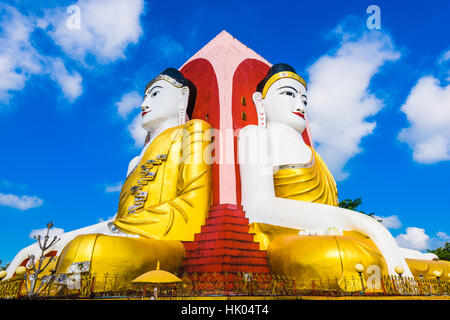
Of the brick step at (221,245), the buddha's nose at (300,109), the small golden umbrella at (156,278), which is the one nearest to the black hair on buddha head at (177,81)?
the buddha's nose at (300,109)

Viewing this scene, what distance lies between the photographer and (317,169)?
278 inches

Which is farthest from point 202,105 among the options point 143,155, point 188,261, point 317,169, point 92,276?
point 92,276

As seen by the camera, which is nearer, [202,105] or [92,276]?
[92,276]

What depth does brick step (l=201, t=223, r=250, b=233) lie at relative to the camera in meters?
5.61

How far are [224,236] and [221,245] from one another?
8.0 inches

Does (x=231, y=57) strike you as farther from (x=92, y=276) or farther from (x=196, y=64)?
(x=92, y=276)

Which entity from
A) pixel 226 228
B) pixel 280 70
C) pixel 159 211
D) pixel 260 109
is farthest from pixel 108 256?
pixel 280 70

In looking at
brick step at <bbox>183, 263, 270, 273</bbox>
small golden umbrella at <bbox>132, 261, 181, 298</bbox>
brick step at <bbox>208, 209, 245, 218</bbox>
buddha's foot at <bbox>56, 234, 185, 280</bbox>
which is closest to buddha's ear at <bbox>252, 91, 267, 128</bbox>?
brick step at <bbox>208, 209, 245, 218</bbox>

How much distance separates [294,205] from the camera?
5.65 m

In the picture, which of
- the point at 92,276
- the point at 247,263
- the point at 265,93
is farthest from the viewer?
the point at 265,93

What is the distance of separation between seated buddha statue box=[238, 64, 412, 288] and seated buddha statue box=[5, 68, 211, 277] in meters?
1.10

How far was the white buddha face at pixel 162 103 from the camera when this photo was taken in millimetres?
7688

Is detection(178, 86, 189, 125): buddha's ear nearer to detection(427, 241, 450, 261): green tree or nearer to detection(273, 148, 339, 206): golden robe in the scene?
detection(273, 148, 339, 206): golden robe
